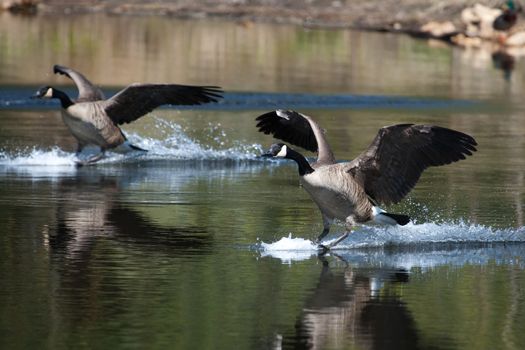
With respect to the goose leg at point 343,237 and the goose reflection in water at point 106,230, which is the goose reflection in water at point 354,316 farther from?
the goose reflection in water at point 106,230

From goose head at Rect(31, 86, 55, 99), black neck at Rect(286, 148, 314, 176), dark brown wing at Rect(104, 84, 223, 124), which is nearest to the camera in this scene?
black neck at Rect(286, 148, 314, 176)

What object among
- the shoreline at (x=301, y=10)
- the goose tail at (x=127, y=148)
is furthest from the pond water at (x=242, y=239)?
the shoreline at (x=301, y=10)

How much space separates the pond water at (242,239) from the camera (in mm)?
9750

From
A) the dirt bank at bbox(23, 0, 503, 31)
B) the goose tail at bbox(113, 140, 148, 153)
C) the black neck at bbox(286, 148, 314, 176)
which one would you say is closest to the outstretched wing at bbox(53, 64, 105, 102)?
the goose tail at bbox(113, 140, 148, 153)

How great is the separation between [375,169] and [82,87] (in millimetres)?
7385

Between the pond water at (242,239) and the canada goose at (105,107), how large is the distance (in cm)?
38

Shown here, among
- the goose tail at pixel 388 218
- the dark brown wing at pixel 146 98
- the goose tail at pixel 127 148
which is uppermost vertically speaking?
the dark brown wing at pixel 146 98

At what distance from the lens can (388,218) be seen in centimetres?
1296

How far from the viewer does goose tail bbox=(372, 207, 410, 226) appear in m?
12.8

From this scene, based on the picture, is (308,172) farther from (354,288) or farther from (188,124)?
(188,124)

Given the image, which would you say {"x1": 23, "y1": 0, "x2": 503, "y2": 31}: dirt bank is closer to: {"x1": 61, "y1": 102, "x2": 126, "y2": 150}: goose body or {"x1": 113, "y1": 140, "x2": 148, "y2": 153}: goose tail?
{"x1": 113, "y1": 140, "x2": 148, "y2": 153}: goose tail

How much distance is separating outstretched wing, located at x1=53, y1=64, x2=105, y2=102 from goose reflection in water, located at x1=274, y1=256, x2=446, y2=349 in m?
8.43

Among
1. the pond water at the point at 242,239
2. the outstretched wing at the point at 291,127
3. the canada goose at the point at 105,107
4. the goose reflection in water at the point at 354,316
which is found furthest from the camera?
the canada goose at the point at 105,107

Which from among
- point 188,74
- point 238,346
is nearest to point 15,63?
point 188,74
